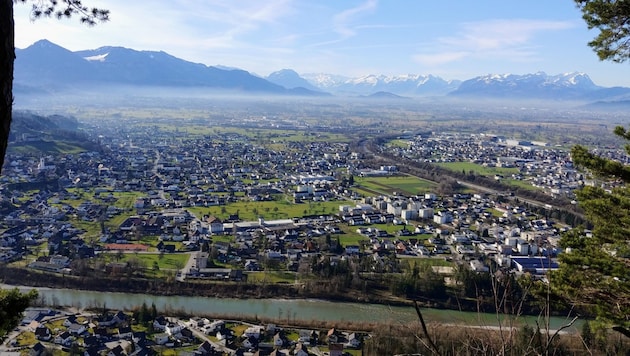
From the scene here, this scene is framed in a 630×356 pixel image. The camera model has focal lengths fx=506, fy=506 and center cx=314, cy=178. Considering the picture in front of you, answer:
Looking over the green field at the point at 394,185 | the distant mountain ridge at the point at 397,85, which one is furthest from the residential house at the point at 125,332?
the distant mountain ridge at the point at 397,85

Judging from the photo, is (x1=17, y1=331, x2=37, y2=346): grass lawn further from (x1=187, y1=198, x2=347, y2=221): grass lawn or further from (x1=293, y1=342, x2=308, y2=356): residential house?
(x1=187, y1=198, x2=347, y2=221): grass lawn

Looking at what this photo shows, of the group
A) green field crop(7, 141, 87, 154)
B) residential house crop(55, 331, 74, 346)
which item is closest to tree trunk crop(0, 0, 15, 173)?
residential house crop(55, 331, 74, 346)

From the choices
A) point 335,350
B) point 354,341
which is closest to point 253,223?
point 354,341

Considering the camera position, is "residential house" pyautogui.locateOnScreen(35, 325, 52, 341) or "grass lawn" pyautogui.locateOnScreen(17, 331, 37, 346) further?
"residential house" pyautogui.locateOnScreen(35, 325, 52, 341)

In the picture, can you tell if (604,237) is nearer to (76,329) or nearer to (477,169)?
(76,329)

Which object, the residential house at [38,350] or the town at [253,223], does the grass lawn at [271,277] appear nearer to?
the town at [253,223]

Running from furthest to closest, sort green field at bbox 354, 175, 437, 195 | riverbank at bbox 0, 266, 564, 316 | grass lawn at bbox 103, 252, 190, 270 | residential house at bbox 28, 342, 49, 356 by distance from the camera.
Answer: green field at bbox 354, 175, 437, 195
grass lawn at bbox 103, 252, 190, 270
riverbank at bbox 0, 266, 564, 316
residential house at bbox 28, 342, 49, 356
